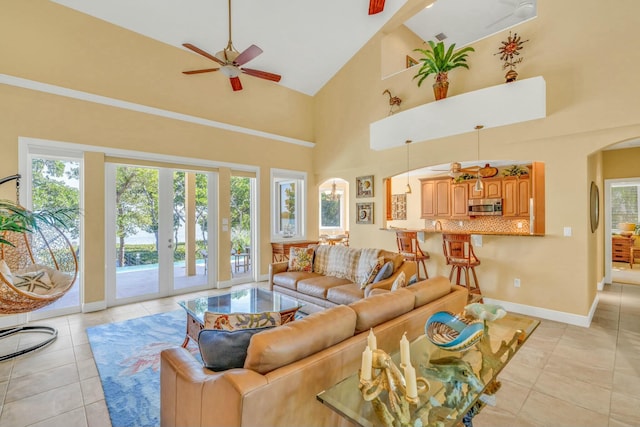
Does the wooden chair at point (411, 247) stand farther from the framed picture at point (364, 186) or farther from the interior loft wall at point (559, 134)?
the framed picture at point (364, 186)

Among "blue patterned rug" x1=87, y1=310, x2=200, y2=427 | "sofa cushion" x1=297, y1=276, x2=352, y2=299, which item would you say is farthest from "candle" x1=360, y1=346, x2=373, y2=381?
"sofa cushion" x1=297, y1=276, x2=352, y2=299

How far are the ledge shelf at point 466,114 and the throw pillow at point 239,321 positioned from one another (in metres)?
4.27

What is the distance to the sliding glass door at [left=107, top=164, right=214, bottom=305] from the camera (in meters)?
4.81

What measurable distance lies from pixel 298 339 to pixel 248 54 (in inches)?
122

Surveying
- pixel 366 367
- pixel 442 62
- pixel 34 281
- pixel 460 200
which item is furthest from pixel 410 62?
pixel 34 281

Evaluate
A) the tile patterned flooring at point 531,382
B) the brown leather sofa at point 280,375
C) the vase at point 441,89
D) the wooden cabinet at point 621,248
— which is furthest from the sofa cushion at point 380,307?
the wooden cabinet at point 621,248

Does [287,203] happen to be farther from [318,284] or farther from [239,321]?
[239,321]

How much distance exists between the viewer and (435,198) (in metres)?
8.34

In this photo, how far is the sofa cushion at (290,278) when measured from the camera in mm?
4520

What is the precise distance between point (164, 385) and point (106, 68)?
4.90 m

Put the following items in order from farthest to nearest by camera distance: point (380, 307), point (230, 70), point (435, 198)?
1. point (435, 198)
2. point (230, 70)
3. point (380, 307)

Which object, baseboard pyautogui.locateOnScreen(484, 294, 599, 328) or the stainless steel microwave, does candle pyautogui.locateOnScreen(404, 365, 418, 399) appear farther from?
the stainless steel microwave

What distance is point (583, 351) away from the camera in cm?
319

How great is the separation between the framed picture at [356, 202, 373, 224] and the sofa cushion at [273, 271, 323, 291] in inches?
81.0
